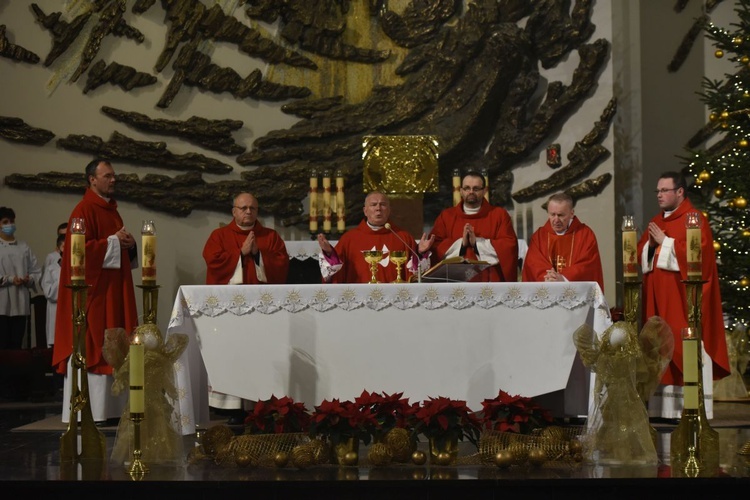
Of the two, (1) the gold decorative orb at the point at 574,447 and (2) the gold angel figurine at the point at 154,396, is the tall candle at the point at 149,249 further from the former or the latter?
(1) the gold decorative orb at the point at 574,447

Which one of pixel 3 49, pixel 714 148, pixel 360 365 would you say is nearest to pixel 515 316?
pixel 360 365

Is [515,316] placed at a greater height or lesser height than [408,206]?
lesser

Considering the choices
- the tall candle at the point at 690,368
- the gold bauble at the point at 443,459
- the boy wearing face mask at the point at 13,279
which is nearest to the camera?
the tall candle at the point at 690,368

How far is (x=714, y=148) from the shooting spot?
12.0m

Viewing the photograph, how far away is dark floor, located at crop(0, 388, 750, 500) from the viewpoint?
5.37 m

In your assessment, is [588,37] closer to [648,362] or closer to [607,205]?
[607,205]

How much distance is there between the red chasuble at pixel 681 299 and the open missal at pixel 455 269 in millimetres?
1519

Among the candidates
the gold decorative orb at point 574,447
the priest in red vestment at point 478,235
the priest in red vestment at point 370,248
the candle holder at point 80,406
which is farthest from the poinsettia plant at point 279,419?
the priest in red vestment at point 478,235

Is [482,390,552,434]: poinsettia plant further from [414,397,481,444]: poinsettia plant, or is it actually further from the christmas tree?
the christmas tree

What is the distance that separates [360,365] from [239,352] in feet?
2.65

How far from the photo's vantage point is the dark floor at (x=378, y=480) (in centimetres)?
537

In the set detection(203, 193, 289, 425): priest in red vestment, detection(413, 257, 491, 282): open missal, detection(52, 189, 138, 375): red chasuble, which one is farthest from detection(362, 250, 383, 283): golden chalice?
detection(52, 189, 138, 375): red chasuble

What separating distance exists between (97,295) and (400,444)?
3.40 meters

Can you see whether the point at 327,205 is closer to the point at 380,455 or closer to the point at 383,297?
the point at 383,297
